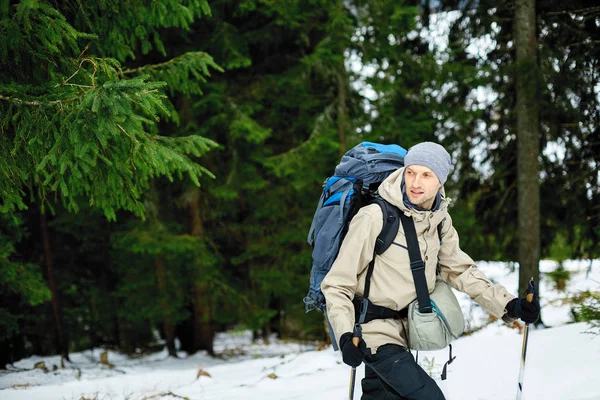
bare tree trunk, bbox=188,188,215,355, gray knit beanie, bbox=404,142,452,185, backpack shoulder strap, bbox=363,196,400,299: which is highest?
gray knit beanie, bbox=404,142,452,185

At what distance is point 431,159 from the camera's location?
2990mm

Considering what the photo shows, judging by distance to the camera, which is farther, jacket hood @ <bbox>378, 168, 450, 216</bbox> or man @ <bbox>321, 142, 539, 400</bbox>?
jacket hood @ <bbox>378, 168, 450, 216</bbox>

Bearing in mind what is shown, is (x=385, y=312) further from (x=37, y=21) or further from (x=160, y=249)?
(x=160, y=249)

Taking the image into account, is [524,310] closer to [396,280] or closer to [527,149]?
[396,280]

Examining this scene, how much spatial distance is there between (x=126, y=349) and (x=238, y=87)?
341 inches

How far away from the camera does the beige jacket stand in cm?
290

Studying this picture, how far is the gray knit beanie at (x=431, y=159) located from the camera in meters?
2.99

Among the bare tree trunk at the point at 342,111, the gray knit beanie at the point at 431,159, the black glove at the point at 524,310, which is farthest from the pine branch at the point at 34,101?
the bare tree trunk at the point at 342,111

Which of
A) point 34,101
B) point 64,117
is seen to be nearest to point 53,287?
point 34,101

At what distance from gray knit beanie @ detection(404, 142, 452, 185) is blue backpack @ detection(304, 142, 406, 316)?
28 centimetres

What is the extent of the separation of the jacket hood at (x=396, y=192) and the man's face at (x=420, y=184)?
5 cm

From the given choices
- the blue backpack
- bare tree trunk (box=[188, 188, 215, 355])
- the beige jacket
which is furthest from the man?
bare tree trunk (box=[188, 188, 215, 355])

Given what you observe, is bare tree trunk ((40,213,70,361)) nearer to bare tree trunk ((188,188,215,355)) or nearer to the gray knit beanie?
bare tree trunk ((188,188,215,355))

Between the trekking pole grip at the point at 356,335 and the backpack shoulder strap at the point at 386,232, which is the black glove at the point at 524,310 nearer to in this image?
the backpack shoulder strap at the point at 386,232
